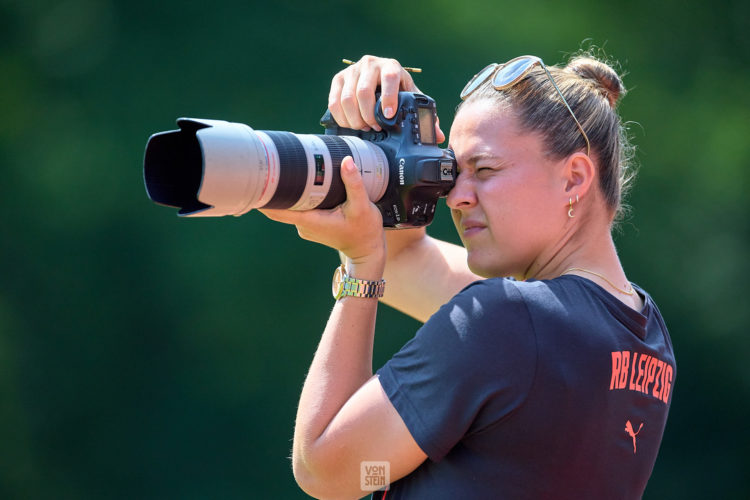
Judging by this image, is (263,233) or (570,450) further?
(263,233)

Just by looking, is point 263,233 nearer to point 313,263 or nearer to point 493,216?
point 313,263

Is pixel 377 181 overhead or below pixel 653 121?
below

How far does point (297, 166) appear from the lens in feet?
4.22

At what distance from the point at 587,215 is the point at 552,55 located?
6.56ft

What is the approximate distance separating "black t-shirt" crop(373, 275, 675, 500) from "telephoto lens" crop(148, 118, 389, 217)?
309 mm

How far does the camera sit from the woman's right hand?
149 cm

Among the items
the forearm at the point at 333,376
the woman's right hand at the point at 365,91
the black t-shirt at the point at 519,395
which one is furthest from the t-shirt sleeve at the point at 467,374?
the woman's right hand at the point at 365,91

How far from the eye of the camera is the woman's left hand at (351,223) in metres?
1.31

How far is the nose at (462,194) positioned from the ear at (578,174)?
0.16 meters

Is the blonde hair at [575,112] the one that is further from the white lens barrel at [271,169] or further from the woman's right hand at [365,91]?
the white lens barrel at [271,169]

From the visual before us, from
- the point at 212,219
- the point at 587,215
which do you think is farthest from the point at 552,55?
the point at 587,215

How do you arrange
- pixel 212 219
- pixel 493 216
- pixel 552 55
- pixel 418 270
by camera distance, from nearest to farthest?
1. pixel 493 216
2. pixel 418 270
3. pixel 212 219
4. pixel 552 55

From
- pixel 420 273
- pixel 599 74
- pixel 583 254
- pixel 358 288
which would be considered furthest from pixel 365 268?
pixel 599 74

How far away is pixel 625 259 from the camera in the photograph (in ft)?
10.9
